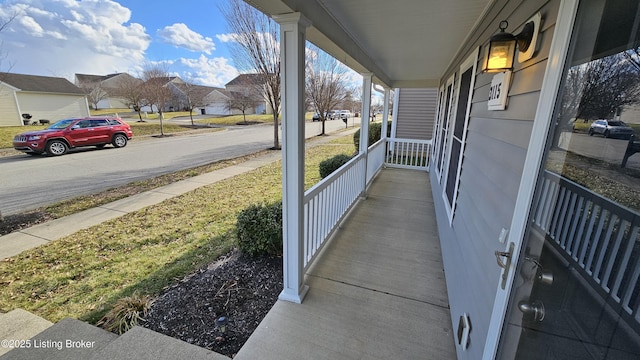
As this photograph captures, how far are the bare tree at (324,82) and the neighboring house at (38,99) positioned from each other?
18.7 m

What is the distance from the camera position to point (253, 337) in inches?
78.4

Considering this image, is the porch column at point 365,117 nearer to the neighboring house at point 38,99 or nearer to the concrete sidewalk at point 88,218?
the concrete sidewalk at point 88,218

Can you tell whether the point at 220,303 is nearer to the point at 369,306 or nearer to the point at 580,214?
the point at 369,306

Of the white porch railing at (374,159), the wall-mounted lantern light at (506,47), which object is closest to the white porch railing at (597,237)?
the wall-mounted lantern light at (506,47)

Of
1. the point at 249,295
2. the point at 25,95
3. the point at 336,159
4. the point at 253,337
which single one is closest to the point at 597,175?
the point at 253,337

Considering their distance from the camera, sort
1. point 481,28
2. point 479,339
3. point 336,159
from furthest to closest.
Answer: point 336,159, point 481,28, point 479,339

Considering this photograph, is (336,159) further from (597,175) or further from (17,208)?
(17,208)

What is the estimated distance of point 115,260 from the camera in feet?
10.5

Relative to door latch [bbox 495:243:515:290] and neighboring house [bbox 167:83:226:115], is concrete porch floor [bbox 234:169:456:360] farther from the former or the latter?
neighboring house [bbox 167:83:226:115]

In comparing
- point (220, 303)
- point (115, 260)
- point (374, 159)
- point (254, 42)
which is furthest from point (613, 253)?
point (254, 42)

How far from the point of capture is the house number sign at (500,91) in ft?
4.76

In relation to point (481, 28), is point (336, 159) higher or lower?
lower

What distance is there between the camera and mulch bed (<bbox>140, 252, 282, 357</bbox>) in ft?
6.70

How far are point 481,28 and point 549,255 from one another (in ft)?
7.53
